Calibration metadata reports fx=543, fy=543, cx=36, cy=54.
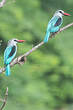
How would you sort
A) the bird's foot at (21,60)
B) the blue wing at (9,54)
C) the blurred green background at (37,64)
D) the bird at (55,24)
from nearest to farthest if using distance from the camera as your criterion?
the bird's foot at (21,60) → the blue wing at (9,54) → the bird at (55,24) → the blurred green background at (37,64)

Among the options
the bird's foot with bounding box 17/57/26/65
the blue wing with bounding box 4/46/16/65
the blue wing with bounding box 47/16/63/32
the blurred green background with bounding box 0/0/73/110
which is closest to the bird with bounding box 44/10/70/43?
the blue wing with bounding box 47/16/63/32

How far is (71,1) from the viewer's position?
16.3 m

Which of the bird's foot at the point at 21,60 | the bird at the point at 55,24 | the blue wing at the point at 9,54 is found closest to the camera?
the bird's foot at the point at 21,60

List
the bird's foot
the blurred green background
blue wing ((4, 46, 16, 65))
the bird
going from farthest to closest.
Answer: the blurred green background, the bird, blue wing ((4, 46, 16, 65)), the bird's foot

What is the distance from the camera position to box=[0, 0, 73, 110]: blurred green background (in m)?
12.4

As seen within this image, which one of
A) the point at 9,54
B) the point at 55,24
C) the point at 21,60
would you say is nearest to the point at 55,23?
the point at 55,24

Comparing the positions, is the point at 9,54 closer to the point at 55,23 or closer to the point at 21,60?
the point at 21,60

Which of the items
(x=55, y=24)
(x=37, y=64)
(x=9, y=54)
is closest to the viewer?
(x=9, y=54)

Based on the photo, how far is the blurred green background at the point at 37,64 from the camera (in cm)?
1243

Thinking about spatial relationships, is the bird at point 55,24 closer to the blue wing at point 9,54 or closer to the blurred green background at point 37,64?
the blue wing at point 9,54

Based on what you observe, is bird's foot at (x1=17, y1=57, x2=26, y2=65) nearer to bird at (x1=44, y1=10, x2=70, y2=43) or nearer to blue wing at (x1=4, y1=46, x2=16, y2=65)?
blue wing at (x1=4, y1=46, x2=16, y2=65)

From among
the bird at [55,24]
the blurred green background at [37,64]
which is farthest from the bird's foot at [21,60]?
the blurred green background at [37,64]

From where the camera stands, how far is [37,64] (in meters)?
14.0

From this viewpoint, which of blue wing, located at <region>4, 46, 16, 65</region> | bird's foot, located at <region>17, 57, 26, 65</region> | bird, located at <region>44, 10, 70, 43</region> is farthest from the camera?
bird, located at <region>44, 10, 70, 43</region>
